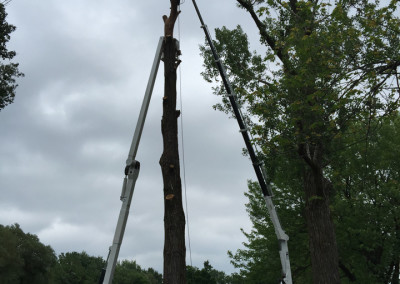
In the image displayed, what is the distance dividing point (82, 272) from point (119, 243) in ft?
278

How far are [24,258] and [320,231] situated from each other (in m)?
51.3

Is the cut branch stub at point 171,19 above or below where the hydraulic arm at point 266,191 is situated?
above

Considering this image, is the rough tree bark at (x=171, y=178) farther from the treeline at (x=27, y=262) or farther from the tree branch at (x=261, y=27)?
the treeline at (x=27, y=262)

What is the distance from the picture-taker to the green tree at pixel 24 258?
50.7 meters

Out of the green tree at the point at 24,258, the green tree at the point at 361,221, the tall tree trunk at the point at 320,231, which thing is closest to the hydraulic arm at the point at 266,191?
the tall tree trunk at the point at 320,231

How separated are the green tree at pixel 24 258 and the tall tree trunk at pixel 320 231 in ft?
148

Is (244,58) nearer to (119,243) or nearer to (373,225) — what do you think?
(119,243)

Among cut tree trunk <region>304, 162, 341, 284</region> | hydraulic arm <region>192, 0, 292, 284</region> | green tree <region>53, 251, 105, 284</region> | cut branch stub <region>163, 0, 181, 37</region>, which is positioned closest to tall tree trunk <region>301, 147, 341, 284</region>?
cut tree trunk <region>304, 162, 341, 284</region>

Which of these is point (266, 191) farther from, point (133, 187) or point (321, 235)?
point (133, 187)

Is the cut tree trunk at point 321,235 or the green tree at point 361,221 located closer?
the cut tree trunk at point 321,235

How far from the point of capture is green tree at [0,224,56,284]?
5066 cm

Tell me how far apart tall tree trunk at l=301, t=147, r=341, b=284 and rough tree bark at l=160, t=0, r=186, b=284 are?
381 centimetres

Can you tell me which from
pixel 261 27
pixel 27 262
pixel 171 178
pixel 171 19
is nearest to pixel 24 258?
pixel 27 262

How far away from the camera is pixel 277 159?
14.6 metres
